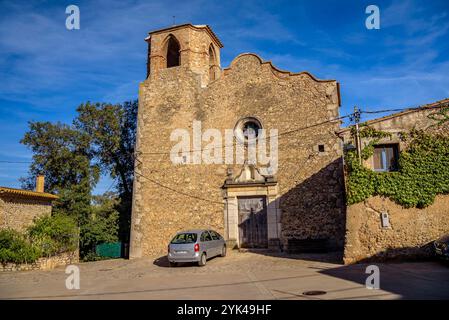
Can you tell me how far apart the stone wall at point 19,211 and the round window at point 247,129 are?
34.8 ft

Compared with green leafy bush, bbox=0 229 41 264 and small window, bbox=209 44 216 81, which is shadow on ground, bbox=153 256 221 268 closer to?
green leafy bush, bbox=0 229 41 264

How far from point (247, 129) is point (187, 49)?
5474mm

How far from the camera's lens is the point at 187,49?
18.4 m

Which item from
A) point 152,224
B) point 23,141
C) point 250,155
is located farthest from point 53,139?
point 250,155

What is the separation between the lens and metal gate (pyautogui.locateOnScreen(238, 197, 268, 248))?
16.0m

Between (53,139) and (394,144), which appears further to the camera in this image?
(53,139)

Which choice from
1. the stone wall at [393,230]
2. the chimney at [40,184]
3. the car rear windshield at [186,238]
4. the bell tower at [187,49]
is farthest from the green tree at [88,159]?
the stone wall at [393,230]

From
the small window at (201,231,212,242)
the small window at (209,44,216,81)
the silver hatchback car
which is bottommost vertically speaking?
the silver hatchback car

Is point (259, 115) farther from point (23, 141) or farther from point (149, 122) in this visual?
point (23, 141)

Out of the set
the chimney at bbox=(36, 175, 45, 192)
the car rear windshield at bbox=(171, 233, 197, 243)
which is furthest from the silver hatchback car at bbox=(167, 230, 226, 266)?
the chimney at bbox=(36, 175, 45, 192)

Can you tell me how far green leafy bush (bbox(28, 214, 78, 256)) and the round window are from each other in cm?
932

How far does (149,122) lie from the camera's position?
1848 centimetres

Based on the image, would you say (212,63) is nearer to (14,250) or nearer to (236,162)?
(236,162)
